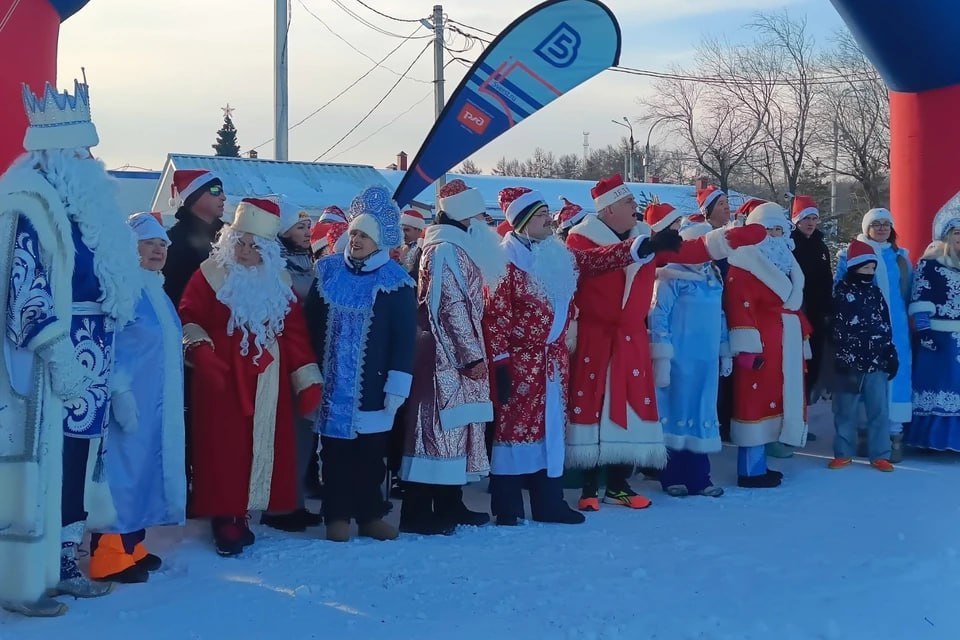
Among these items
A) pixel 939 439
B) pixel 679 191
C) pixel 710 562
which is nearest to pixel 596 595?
pixel 710 562

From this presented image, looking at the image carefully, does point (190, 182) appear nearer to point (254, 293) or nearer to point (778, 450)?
point (254, 293)

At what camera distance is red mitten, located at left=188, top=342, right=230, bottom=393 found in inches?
182

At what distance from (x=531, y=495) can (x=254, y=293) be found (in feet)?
6.76

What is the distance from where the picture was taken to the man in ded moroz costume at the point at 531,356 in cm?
532

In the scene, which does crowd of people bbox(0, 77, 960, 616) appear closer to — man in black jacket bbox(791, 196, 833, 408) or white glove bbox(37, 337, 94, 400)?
white glove bbox(37, 337, 94, 400)

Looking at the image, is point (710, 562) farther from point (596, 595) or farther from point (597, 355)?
point (597, 355)

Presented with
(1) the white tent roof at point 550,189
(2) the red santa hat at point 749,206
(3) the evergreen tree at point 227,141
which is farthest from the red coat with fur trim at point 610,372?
(3) the evergreen tree at point 227,141

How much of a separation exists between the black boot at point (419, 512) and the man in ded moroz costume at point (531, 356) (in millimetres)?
399

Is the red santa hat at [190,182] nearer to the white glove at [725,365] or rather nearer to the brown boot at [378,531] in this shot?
the brown boot at [378,531]

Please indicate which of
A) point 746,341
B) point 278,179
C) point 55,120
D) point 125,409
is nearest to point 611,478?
point 746,341

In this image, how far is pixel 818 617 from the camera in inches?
148

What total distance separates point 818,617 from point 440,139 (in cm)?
595

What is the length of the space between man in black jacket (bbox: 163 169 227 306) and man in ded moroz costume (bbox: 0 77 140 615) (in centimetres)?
111

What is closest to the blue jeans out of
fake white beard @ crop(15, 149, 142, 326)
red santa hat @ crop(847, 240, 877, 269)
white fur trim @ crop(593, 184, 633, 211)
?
red santa hat @ crop(847, 240, 877, 269)
